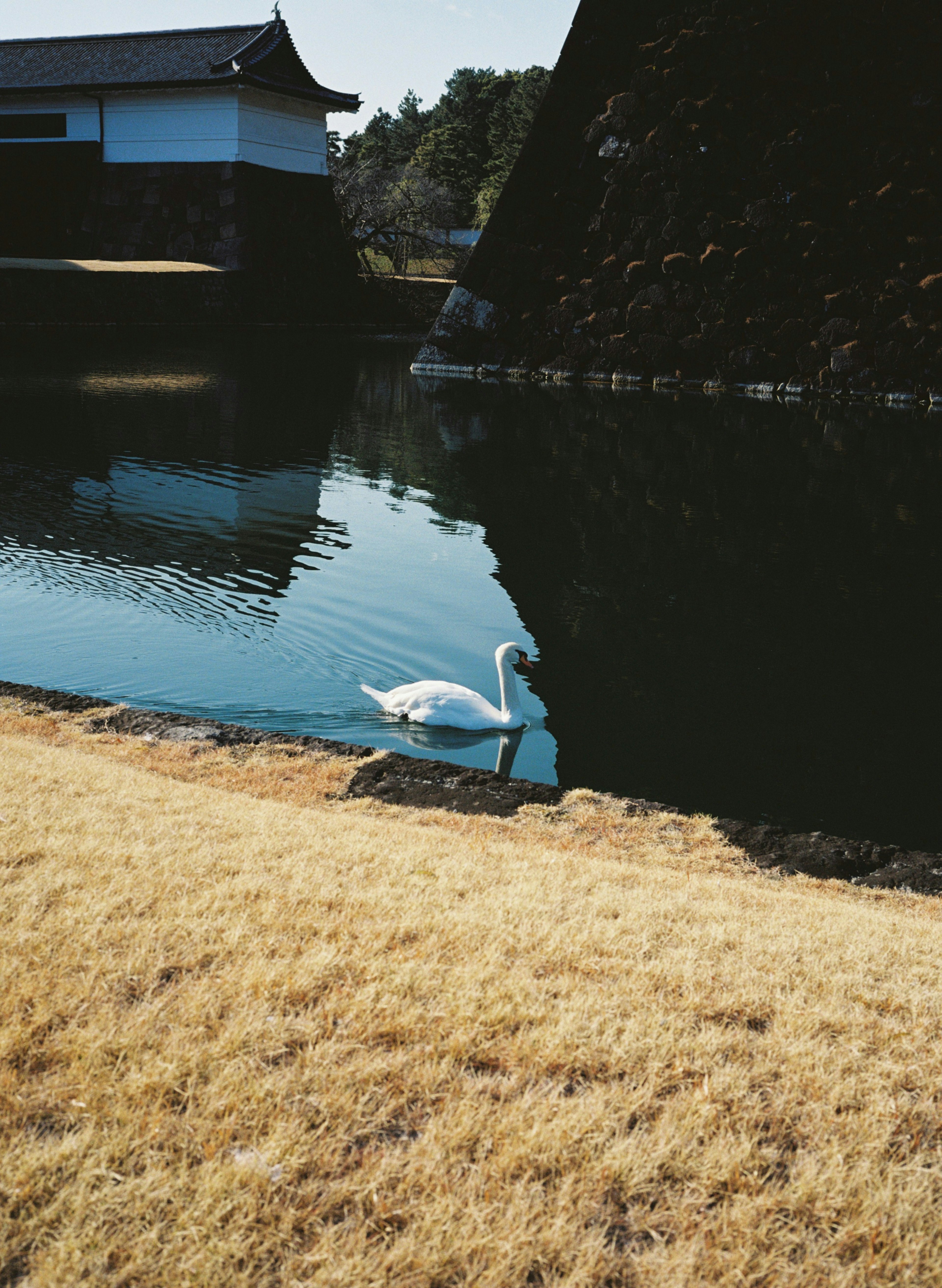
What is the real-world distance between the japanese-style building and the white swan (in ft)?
113

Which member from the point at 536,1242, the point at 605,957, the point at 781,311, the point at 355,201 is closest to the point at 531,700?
the point at 605,957

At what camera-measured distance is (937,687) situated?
8.13m

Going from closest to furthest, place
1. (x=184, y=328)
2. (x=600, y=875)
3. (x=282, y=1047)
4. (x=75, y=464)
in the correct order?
(x=282, y=1047)
(x=600, y=875)
(x=75, y=464)
(x=184, y=328)

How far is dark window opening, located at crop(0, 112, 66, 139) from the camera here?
39344mm

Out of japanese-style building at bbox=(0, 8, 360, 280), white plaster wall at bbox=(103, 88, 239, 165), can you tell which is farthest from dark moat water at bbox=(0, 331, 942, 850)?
white plaster wall at bbox=(103, 88, 239, 165)

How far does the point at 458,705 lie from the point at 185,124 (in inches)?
1499

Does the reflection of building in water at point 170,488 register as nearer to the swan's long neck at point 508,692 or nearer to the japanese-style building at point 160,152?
the swan's long neck at point 508,692

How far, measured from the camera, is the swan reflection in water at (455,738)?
23.7ft

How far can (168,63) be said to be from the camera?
38.3 metres

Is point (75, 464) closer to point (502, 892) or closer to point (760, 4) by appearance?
point (502, 892)

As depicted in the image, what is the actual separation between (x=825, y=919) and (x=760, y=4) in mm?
25751

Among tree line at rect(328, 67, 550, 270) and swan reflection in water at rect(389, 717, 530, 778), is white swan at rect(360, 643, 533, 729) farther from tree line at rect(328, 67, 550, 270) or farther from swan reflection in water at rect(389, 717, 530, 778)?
tree line at rect(328, 67, 550, 270)

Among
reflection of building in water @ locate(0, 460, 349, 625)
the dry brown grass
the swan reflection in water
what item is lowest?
the swan reflection in water

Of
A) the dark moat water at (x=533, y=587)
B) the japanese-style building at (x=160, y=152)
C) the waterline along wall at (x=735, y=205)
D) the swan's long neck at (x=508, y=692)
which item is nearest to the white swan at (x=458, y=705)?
the swan's long neck at (x=508, y=692)
